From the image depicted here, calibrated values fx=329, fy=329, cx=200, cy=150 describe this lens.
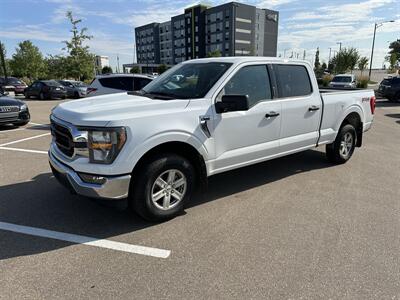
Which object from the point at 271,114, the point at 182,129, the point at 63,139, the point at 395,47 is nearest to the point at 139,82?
the point at 271,114

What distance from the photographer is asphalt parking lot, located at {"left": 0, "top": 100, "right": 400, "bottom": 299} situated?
2.74 meters

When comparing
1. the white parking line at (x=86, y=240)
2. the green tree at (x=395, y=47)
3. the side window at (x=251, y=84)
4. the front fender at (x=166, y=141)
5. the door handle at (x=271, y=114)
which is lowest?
the white parking line at (x=86, y=240)

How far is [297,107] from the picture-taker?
5.05 meters

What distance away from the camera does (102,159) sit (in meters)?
3.38

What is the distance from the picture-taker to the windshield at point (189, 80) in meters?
4.23

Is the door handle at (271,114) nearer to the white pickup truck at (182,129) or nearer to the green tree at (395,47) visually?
the white pickup truck at (182,129)

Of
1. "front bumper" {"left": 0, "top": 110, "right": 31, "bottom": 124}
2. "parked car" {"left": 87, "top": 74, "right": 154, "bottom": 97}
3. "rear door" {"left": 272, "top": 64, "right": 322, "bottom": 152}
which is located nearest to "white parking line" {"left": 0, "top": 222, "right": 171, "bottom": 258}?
"rear door" {"left": 272, "top": 64, "right": 322, "bottom": 152}

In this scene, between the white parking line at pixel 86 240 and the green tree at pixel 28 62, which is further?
the green tree at pixel 28 62

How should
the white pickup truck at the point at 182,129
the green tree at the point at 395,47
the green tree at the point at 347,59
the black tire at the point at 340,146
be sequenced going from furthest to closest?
the green tree at the point at 395,47, the green tree at the point at 347,59, the black tire at the point at 340,146, the white pickup truck at the point at 182,129

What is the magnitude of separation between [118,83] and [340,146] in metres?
7.04

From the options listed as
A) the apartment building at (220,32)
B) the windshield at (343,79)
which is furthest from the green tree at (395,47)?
the windshield at (343,79)

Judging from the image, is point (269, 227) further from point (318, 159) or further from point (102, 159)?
point (318, 159)

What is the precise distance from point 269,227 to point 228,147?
3.70 ft

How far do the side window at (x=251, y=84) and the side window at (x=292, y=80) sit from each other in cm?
28
